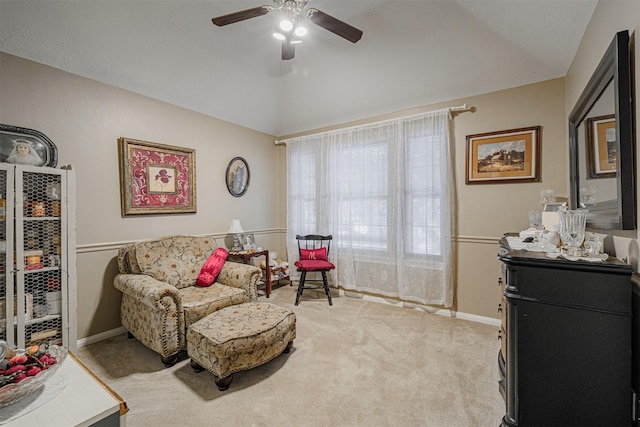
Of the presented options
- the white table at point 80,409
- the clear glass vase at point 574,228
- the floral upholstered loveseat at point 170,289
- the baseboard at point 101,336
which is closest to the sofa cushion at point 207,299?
the floral upholstered loveseat at point 170,289

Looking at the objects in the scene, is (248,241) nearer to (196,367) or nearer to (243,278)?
(243,278)

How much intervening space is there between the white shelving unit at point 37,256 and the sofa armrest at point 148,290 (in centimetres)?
38

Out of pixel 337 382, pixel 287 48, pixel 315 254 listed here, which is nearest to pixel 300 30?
pixel 287 48

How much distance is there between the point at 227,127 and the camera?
4043 millimetres

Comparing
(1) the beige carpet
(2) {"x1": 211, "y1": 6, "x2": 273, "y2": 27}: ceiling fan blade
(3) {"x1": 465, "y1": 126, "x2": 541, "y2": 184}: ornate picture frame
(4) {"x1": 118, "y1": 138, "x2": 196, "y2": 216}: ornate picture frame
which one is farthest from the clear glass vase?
(4) {"x1": 118, "y1": 138, "x2": 196, "y2": 216}: ornate picture frame

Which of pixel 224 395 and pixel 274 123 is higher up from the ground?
pixel 274 123

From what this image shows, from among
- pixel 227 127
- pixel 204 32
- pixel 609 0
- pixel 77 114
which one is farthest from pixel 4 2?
pixel 609 0

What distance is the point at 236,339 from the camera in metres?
2.00

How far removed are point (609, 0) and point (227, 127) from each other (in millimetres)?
3879

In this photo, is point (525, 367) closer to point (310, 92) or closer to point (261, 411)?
point (261, 411)

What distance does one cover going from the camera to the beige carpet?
1.73 m

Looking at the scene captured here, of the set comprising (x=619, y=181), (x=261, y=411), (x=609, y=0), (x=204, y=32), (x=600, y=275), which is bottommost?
(x=261, y=411)

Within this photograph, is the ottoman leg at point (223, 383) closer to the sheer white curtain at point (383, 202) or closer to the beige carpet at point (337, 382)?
the beige carpet at point (337, 382)

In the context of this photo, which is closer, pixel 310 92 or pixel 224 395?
pixel 224 395
